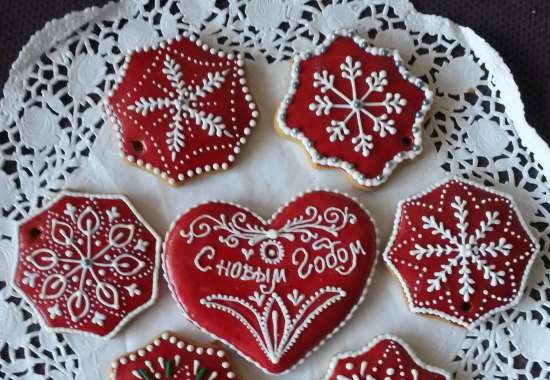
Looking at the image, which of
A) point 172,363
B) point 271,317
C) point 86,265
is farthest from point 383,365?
point 86,265

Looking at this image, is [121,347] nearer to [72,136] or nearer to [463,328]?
[72,136]

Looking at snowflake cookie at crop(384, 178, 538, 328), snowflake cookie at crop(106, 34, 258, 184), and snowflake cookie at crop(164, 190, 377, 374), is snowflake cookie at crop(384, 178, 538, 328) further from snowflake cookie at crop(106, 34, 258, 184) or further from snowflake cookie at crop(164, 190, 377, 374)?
snowflake cookie at crop(106, 34, 258, 184)

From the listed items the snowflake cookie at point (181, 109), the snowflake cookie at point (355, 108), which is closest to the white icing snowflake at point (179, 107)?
the snowflake cookie at point (181, 109)

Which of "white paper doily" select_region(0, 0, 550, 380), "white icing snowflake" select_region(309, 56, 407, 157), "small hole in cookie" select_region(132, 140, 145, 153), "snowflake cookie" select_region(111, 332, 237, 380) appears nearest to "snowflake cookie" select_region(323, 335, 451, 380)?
"white paper doily" select_region(0, 0, 550, 380)

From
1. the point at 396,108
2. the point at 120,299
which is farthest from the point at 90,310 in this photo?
the point at 396,108

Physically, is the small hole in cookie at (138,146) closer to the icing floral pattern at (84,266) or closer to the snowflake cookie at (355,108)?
the icing floral pattern at (84,266)

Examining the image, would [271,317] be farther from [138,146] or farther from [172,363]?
[138,146]
